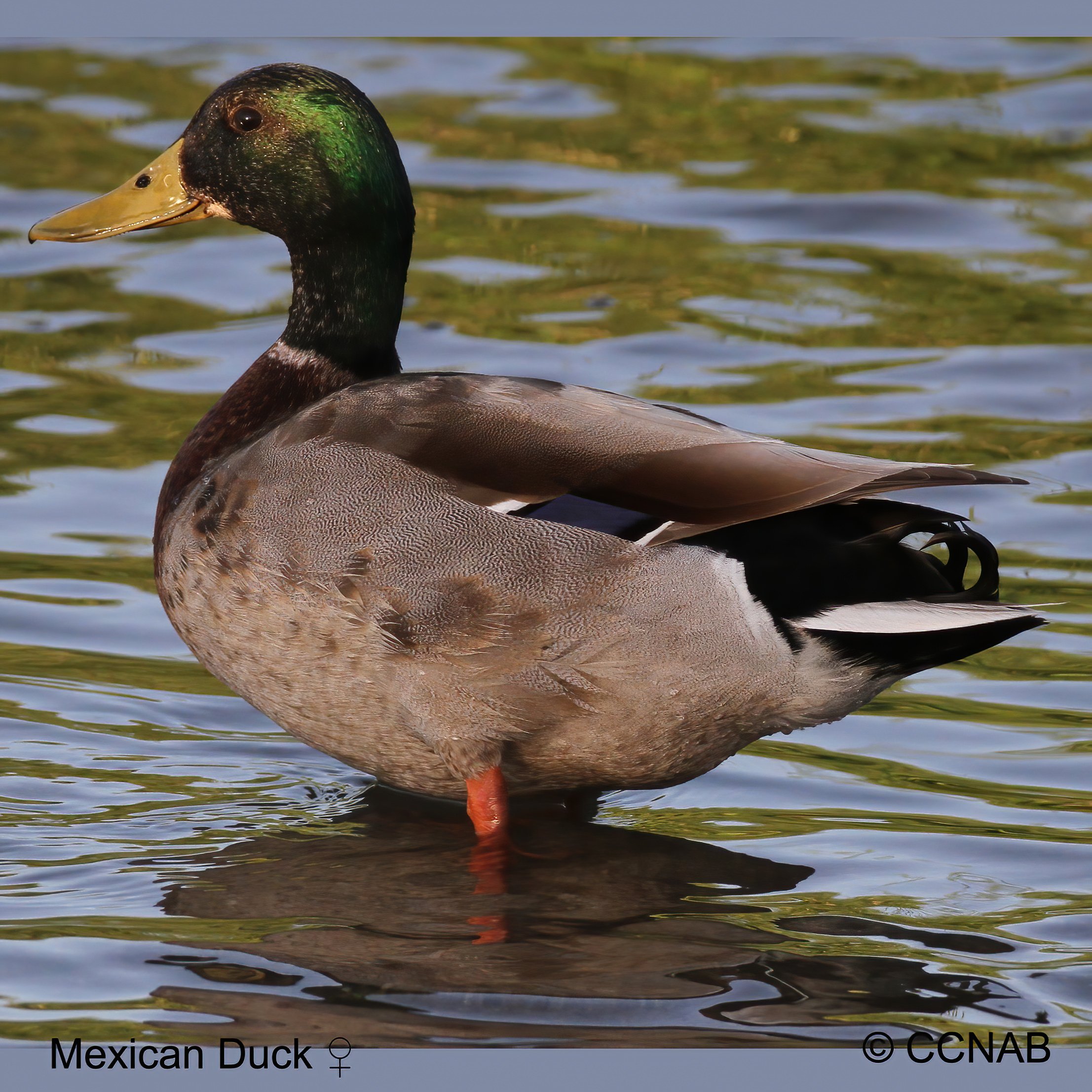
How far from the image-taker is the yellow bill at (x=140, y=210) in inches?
200

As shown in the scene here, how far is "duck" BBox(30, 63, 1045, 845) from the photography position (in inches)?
161

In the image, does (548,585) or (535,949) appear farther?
(548,585)

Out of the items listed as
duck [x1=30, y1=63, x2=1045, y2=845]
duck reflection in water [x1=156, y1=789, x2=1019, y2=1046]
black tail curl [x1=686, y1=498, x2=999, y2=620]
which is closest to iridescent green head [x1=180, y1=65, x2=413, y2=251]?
duck [x1=30, y1=63, x2=1045, y2=845]

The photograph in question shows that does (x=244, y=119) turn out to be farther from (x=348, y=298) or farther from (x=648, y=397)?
(x=648, y=397)

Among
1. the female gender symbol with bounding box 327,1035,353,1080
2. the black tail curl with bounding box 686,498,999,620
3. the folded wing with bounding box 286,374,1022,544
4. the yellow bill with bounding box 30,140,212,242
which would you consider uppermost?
the yellow bill with bounding box 30,140,212,242

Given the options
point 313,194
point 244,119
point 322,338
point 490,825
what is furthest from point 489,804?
point 244,119

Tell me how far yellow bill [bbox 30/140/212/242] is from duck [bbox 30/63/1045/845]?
2.80ft

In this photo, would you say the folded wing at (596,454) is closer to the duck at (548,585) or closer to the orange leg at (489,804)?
the duck at (548,585)

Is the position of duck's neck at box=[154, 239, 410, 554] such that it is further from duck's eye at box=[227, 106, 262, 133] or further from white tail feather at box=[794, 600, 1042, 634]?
white tail feather at box=[794, 600, 1042, 634]

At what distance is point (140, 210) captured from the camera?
5098 millimetres

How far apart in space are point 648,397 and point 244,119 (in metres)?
2.85

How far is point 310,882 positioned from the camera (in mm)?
4254

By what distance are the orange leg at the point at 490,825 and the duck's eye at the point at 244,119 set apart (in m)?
1.81

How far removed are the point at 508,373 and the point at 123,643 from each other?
253cm
